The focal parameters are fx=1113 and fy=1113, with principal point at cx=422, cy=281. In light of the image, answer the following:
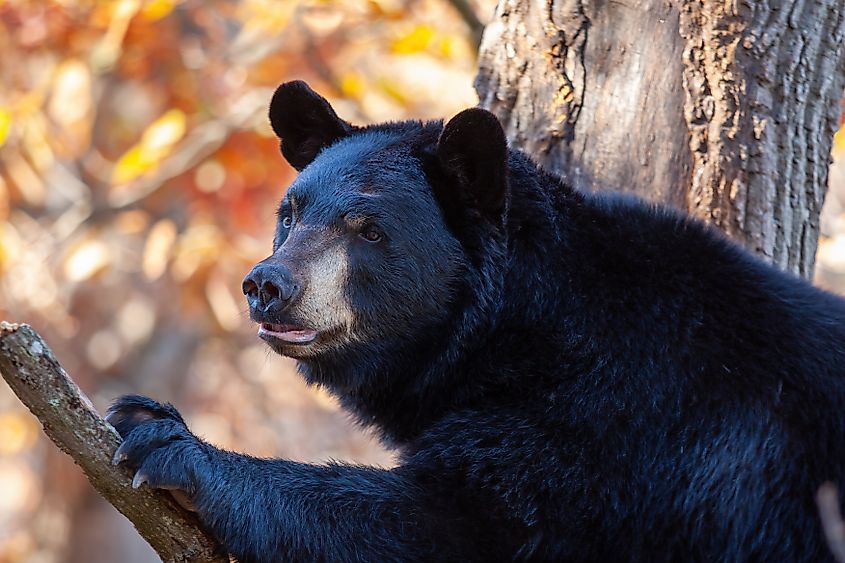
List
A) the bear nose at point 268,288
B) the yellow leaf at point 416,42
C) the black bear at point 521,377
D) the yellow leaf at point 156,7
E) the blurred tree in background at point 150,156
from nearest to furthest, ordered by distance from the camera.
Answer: the black bear at point 521,377 < the bear nose at point 268,288 < the yellow leaf at point 416,42 < the yellow leaf at point 156,7 < the blurred tree in background at point 150,156

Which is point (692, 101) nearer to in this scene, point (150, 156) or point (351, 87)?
point (351, 87)

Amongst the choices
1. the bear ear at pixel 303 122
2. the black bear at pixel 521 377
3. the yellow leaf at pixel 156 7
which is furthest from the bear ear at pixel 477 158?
the yellow leaf at pixel 156 7

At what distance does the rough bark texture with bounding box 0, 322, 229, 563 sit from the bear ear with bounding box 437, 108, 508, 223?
1507 millimetres

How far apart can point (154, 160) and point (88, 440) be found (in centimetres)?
610

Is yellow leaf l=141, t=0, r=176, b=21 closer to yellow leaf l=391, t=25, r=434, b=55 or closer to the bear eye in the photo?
yellow leaf l=391, t=25, r=434, b=55

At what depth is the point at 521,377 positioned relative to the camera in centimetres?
383

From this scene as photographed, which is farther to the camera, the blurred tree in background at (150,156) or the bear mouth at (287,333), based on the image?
the blurred tree in background at (150,156)

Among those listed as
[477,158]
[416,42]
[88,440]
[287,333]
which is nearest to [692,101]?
[477,158]

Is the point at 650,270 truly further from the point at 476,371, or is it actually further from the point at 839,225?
the point at 839,225

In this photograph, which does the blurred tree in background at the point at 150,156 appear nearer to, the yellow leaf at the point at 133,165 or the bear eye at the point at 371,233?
the yellow leaf at the point at 133,165

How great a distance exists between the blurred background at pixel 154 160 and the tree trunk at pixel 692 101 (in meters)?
2.17

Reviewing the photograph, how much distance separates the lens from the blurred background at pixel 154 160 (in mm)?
8875

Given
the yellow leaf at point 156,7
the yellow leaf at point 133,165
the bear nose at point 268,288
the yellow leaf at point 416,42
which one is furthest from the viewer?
the yellow leaf at point 133,165

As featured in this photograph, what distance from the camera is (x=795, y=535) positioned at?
356 cm
